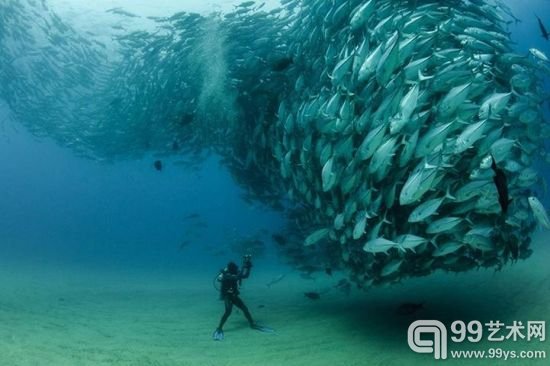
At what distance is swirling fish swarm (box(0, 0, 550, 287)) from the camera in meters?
5.57

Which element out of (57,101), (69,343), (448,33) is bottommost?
(69,343)

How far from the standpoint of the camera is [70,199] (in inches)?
1780

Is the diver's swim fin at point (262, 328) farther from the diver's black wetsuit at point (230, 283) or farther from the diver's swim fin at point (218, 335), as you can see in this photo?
the diver's black wetsuit at point (230, 283)

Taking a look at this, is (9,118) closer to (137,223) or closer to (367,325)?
(367,325)

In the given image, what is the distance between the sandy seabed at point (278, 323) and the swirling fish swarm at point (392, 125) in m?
1.05

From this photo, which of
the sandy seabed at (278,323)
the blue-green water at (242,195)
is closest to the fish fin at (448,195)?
the blue-green water at (242,195)

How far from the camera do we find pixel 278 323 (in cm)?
920

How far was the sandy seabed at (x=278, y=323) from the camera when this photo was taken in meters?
7.27

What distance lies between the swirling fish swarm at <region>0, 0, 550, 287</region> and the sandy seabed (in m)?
1.05

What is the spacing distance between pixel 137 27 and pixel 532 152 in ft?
41.7

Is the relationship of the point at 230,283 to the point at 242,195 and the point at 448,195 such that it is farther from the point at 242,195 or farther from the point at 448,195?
the point at 242,195

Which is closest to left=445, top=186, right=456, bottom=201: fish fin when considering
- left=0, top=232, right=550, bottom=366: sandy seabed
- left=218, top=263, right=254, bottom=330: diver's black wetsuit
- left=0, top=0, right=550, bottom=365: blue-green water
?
left=0, top=0, right=550, bottom=365: blue-green water

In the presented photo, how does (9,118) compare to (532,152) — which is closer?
(532,152)

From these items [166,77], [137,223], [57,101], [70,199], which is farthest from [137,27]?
[137,223]
